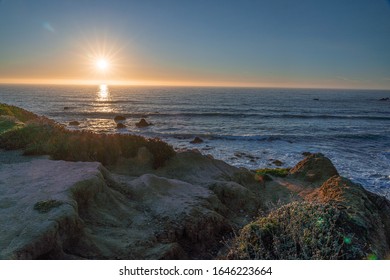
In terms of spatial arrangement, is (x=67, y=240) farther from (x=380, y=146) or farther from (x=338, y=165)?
(x=380, y=146)

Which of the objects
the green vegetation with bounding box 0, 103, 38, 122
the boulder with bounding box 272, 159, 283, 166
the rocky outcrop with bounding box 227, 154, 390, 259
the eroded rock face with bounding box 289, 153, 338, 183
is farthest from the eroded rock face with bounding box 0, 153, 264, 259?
the green vegetation with bounding box 0, 103, 38, 122

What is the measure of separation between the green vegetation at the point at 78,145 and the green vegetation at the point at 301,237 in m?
8.85

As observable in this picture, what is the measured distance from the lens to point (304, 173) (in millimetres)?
17312

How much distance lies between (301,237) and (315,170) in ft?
39.6

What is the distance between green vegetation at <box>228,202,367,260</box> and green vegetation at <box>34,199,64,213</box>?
4.23 meters

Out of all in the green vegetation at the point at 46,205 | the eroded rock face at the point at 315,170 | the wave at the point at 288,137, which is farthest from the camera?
the wave at the point at 288,137

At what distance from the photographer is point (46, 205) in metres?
6.89

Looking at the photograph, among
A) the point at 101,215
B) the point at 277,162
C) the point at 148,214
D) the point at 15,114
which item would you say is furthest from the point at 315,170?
the point at 15,114

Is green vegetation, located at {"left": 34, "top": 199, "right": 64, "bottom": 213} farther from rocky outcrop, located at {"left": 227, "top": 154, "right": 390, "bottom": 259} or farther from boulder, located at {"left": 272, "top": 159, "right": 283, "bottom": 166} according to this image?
boulder, located at {"left": 272, "top": 159, "right": 283, "bottom": 166}

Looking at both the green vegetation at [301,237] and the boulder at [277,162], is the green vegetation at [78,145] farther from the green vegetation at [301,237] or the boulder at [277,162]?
the boulder at [277,162]

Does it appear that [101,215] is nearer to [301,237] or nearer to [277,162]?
[301,237]

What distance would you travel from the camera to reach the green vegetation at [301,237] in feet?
18.6

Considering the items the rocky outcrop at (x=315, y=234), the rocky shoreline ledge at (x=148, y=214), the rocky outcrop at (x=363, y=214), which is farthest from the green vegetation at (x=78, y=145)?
the rocky outcrop at (x=315, y=234)
